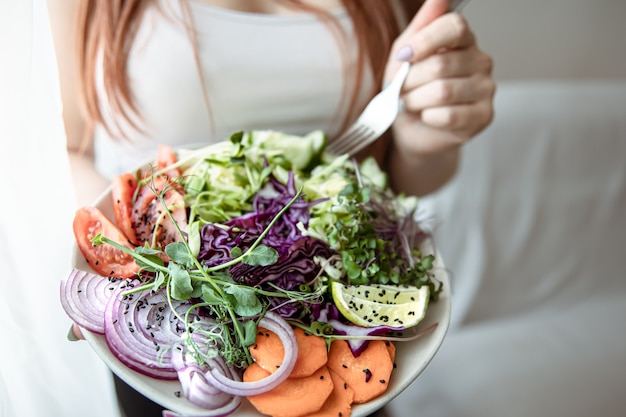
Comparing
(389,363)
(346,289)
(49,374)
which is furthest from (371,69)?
(49,374)

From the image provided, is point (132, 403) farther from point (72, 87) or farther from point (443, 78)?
point (443, 78)

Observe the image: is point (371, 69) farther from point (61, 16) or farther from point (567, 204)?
point (567, 204)

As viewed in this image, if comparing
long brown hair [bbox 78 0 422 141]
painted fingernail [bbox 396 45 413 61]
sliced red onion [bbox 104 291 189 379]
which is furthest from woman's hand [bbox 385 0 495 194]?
sliced red onion [bbox 104 291 189 379]

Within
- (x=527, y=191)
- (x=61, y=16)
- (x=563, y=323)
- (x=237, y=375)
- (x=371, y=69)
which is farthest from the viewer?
(x=527, y=191)

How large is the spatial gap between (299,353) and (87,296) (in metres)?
0.28

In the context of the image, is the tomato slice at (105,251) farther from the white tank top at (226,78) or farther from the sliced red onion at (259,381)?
the white tank top at (226,78)

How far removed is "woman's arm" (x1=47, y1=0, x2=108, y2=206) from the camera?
42.4 inches

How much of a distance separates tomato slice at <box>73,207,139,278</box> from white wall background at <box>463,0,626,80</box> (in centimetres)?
161

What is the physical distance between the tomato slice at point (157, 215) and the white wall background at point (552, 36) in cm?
151

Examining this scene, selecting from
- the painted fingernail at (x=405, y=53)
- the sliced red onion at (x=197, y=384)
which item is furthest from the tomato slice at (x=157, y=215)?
the painted fingernail at (x=405, y=53)

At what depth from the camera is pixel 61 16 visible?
1.08 m

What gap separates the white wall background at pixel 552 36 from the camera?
2.03 meters

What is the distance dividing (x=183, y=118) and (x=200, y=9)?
0.22m

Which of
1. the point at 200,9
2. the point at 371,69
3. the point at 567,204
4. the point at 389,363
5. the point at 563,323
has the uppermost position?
the point at 200,9
